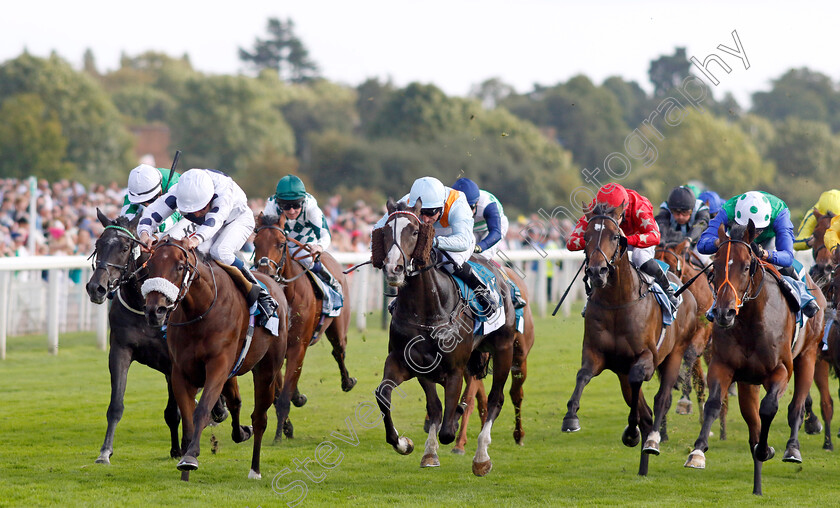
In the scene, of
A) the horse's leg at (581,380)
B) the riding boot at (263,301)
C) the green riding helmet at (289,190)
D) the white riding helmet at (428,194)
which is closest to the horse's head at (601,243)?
the horse's leg at (581,380)

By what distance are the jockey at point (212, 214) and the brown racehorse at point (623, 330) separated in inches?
74.5

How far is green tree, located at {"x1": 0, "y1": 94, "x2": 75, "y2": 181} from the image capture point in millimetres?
32500

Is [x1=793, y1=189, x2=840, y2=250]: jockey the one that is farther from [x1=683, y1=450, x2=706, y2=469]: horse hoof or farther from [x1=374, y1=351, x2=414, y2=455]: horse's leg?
[x1=374, y1=351, x2=414, y2=455]: horse's leg

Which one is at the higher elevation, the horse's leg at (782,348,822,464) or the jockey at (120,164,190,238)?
the jockey at (120,164,190,238)

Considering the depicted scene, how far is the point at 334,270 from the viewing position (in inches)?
315

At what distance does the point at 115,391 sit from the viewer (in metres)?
6.31

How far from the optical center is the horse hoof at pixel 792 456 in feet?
20.1

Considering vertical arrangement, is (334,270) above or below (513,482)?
above

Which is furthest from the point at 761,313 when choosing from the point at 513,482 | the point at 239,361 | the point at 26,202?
the point at 26,202

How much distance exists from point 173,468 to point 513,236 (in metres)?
14.0

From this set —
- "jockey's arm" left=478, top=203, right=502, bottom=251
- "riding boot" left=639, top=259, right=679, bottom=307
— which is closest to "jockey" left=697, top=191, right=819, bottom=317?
"riding boot" left=639, top=259, right=679, bottom=307

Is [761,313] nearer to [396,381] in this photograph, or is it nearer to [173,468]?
→ [396,381]

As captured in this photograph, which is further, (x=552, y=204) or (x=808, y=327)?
(x=552, y=204)

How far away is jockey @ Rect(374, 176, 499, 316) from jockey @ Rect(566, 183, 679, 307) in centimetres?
64
